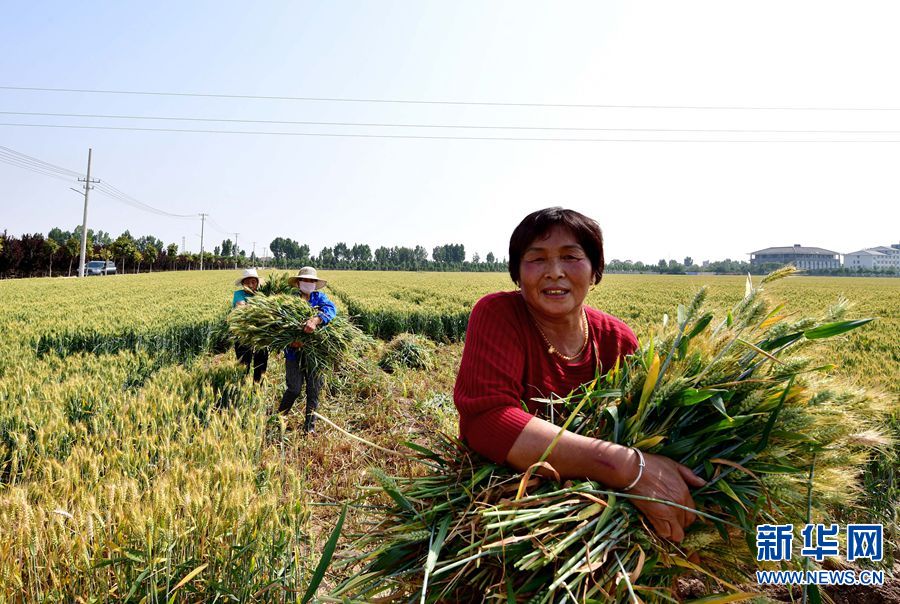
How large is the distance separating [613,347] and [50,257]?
222ft

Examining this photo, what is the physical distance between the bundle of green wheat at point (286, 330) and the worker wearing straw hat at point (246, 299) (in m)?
0.26

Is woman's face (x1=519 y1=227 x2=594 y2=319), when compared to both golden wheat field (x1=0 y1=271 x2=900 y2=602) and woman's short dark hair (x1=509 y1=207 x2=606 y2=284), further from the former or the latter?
golden wheat field (x1=0 y1=271 x2=900 y2=602)

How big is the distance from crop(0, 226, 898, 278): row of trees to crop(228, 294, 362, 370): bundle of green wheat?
469 cm

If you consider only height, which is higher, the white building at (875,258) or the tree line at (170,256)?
the white building at (875,258)

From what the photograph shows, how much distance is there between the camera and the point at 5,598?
1729 millimetres

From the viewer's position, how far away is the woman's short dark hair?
1.78m

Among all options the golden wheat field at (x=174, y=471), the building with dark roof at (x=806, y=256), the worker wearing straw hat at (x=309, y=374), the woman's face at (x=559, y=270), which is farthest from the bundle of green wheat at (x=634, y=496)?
the building with dark roof at (x=806, y=256)

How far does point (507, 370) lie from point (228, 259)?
407 ft

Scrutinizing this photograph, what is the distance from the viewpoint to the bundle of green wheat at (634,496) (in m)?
1.31

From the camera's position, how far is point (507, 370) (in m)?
1.61

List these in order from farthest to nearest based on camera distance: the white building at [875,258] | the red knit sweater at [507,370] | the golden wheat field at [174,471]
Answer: the white building at [875,258]
the golden wheat field at [174,471]
the red knit sweater at [507,370]

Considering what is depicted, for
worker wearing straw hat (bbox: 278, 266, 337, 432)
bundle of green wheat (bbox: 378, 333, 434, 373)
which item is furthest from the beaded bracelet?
Result: bundle of green wheat (bbox: 378, 333, 434, 373)

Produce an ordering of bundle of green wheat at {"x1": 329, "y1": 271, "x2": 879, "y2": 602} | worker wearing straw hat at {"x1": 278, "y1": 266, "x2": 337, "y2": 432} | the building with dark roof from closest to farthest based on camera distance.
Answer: bundle of green wheat at {"x1": 329, "y1": 271, "x2": 879, "y2": 602}, worker wearing straw hat at {"x1": 278, "y1": 266, "x2": 337, "y2": 432}, the building with dark roof

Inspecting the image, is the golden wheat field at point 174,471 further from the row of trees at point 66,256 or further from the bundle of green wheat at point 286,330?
the row of trees at point 66,256
